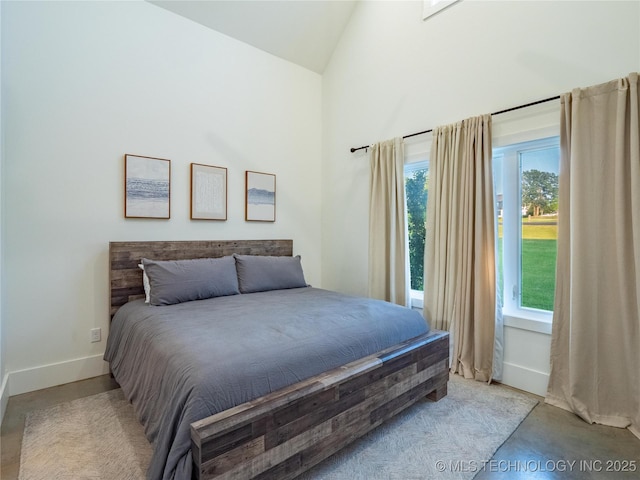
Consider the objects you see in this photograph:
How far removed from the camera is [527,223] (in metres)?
2.60

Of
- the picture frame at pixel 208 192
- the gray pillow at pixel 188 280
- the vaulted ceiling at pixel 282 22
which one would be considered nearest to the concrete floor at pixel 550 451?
the gray pillow at pixel 188 280

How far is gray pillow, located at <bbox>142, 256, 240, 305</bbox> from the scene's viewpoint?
2.55m

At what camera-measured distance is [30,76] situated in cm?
248

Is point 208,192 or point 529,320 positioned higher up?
point 208,192

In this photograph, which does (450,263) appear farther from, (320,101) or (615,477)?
(320,101)

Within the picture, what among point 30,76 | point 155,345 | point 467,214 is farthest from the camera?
point 467,214

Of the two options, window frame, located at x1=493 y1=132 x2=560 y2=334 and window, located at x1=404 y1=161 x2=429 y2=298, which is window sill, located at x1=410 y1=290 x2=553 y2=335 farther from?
window, located at x1=404 y1=161 x2=429 y2=298

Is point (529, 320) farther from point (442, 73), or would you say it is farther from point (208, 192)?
point (208, 192)

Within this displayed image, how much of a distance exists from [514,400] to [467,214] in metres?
1.41

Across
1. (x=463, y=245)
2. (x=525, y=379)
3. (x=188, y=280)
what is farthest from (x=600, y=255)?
(x=188, y=280)

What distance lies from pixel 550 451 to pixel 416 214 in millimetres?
2162

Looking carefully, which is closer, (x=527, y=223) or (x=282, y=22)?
(x=527, y=223)

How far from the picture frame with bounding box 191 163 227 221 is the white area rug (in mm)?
1750

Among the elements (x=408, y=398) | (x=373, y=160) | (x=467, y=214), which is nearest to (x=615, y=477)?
(x=408, y=398)
